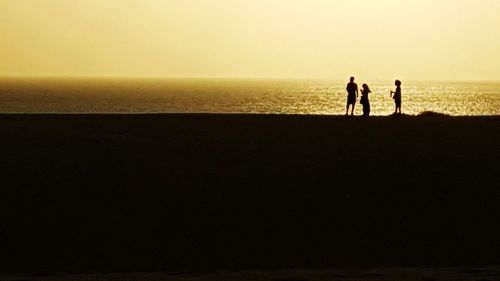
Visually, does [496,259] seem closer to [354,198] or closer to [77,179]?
[354,198]

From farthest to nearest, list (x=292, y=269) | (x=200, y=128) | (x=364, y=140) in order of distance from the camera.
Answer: (x=200, y=128)
(x=364, y=140)
(x=292, y=269)

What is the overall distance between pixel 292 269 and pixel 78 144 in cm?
875

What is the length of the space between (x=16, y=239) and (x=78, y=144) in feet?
21.0

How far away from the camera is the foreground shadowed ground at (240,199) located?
14398 mm

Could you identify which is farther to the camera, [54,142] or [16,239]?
[54,142]

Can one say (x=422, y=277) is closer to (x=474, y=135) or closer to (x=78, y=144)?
(x=78, y=144)

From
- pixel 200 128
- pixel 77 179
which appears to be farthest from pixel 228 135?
pixel 77 179

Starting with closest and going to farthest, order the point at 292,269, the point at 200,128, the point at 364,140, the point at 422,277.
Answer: the point at 422,277, the point at 292,269, the point at 364,140, the point at 200,128

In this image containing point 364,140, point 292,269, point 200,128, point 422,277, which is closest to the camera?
point 422,277

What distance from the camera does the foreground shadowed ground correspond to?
14.4 meters

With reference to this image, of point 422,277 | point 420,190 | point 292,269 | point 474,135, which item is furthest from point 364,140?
point 422,277

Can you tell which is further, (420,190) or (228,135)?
(228,135)

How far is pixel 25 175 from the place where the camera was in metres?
17.8

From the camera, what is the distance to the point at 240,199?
55.4ft
